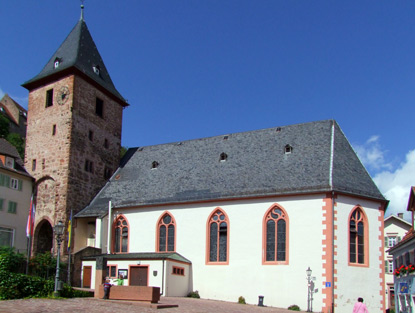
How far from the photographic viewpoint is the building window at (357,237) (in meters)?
26.1

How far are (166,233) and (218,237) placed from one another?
11.6 ft

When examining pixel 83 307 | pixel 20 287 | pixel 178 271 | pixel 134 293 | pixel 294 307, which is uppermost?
pixel 178 271

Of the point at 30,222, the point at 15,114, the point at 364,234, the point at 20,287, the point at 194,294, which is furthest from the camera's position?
the point at 15,114

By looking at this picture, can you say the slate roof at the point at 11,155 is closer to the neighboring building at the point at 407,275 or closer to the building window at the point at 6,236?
the building window at the point at 6,236

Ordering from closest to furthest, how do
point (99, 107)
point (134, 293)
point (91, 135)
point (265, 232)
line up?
point (134, 293) < point (265, 232) < point (91, 135) < point (99, 107)

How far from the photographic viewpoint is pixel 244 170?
30.1 metres

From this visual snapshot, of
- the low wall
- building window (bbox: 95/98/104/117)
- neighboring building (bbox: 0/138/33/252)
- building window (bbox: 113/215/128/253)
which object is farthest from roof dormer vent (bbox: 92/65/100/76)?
the low wall

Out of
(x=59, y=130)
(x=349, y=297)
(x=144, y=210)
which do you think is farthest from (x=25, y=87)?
(x=349, y=297)

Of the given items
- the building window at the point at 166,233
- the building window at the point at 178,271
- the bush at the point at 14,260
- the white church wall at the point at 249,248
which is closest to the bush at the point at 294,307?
the white church wall at the point at 249,248

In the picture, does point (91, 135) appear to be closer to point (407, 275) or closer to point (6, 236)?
point (6, 236)

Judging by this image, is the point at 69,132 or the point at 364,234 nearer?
the point at 364,234

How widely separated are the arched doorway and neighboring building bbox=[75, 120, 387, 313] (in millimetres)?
2504

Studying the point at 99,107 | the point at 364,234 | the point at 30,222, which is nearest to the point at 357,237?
the point at 364,234

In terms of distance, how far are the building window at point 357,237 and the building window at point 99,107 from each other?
19.0 m
